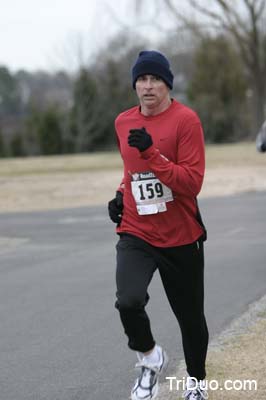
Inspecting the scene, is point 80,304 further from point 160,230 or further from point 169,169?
point 169,169

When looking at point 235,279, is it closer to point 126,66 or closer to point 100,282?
point 100,282

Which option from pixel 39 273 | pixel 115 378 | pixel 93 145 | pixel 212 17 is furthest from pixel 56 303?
pixel 93 145

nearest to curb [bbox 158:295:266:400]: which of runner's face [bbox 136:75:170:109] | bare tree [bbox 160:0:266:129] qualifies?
runner's face [bbox 136:75:170:109]

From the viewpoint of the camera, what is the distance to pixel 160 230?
14.2 feet

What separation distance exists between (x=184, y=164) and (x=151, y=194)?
0.25 m

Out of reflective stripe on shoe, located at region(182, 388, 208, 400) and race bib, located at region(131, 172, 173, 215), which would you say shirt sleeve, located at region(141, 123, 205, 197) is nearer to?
race bib, located at region(131, 172, 173, 215)

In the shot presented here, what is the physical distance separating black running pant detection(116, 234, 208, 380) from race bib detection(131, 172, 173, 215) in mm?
197

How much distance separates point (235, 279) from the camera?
841 cm

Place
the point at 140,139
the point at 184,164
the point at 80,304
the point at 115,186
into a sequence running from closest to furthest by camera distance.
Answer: the point at 140,139, the point at 184,164, the point at 80,304, the point at 115,186

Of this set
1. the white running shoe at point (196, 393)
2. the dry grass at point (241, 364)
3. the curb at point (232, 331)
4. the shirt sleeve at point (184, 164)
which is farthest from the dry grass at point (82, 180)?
the shirt sleeve at point (184, 164)

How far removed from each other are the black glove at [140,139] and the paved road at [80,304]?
1.63 m

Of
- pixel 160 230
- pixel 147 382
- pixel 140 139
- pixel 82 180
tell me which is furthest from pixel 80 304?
pixel 82 180

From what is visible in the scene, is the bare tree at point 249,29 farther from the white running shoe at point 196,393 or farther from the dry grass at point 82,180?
the white running shoe at point 196,393

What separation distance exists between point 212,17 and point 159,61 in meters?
41.1
